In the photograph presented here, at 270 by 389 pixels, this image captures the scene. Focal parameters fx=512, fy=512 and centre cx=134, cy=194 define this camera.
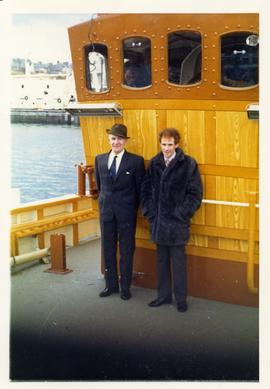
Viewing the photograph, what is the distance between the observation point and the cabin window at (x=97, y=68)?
18.3 feet

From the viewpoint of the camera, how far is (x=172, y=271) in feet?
17.5

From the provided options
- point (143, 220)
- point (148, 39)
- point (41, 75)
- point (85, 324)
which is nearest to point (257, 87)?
point (148, 39)

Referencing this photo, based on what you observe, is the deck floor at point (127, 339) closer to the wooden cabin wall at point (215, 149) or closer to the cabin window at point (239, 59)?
the wooden cabin wall at point (215, 149)

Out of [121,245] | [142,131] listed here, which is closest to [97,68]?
[142,131]

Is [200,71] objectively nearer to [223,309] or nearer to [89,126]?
[89,126]

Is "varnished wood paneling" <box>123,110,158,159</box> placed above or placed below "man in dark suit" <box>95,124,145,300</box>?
above

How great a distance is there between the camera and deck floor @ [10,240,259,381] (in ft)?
14.2

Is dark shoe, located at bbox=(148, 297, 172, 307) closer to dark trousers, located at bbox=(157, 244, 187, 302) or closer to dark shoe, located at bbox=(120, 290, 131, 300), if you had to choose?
dark trousers, located at bbox=(157, 244, 187, 302)

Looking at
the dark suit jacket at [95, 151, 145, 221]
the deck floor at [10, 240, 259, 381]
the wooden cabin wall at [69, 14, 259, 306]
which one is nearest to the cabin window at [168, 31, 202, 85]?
the wooden cabin wall at [69, 14, 259, 306]

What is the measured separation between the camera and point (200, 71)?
509 cm

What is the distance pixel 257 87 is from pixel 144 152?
1425mm

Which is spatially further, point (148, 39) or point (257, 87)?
point (148, 39)

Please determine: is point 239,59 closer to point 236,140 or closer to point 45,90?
point 236,140

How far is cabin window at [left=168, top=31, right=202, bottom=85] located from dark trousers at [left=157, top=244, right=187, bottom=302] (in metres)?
1.71
